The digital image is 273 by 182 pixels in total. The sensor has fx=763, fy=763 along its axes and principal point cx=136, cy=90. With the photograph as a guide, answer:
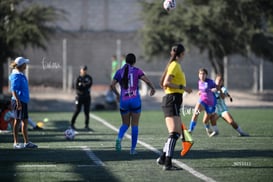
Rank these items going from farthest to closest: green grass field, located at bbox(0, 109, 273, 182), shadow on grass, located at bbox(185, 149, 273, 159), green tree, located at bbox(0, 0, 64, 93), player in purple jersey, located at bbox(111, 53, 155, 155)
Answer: green tree, located at bbox(0, 0, 64, 93), player in purple jersey, located at bbox(111, 53, 155, 155), shadow on grass, located at bbox(185, 149, 273, 159), green grass field, located at bbox(0, 109, 273, 182)

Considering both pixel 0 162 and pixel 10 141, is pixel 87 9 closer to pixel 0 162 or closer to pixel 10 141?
pixel 10 141

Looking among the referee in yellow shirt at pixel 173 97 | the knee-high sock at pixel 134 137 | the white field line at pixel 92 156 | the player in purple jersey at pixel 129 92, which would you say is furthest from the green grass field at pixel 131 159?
the player in purple jersey at pixel 129 92

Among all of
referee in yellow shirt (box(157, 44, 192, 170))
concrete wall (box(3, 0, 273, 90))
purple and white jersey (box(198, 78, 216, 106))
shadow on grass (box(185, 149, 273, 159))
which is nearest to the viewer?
referee in yellow shirt (box(157, 44, 192, 170))

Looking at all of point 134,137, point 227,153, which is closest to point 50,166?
point 134,137

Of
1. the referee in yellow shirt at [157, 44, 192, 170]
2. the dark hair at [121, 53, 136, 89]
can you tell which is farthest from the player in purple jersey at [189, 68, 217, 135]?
the referee in yellow shirt at [157, 44, 192, 170]

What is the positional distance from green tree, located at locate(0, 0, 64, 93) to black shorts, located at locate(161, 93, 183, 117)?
2573 cm

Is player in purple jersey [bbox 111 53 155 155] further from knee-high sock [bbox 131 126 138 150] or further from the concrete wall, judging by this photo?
the concrete wall

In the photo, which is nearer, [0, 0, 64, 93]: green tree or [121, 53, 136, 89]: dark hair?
[121, 53, 136, 89]: dark hair

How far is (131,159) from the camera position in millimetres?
14375

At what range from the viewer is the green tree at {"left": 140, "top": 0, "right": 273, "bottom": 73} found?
3962 cm

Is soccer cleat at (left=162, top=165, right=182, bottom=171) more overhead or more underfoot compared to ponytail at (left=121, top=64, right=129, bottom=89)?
more underfoot

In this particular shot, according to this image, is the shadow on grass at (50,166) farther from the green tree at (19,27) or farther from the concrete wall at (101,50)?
the concrete wall at (101,50)

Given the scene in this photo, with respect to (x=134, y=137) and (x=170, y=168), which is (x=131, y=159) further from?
(x=170, y=168)

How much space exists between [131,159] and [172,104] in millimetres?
1927
